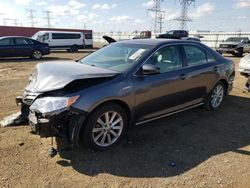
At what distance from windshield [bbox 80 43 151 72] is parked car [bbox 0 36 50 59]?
13051 millimetres

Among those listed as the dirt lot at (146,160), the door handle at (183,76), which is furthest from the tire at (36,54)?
the door handle at (183,76)

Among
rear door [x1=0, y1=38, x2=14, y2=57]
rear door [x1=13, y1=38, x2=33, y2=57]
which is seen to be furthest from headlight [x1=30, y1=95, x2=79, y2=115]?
rear door [x1=13, y1=38, x2=33, y2=57]

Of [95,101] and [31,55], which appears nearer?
[95,101]

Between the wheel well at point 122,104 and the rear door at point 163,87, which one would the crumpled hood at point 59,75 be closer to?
the wheel well at point 122,104

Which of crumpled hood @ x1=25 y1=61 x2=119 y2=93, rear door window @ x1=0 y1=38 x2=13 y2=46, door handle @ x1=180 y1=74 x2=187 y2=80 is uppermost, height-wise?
rear door window @ x1=0 y1=38 x2=13 y2=46

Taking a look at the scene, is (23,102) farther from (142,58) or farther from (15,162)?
(142,58)

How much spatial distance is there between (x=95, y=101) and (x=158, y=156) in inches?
48.3

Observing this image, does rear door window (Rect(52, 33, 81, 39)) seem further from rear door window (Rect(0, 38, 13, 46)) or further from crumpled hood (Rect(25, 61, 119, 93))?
crumpled hood (Rect(25, 61, 119, 93))

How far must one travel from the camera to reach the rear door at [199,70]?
4848 millimetres

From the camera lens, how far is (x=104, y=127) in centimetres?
373

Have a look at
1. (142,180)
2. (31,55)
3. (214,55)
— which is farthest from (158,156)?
(31,55)

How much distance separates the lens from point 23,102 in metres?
3.85

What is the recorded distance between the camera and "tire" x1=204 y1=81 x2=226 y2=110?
555cm

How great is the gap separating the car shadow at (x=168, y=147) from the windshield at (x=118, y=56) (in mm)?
1170
